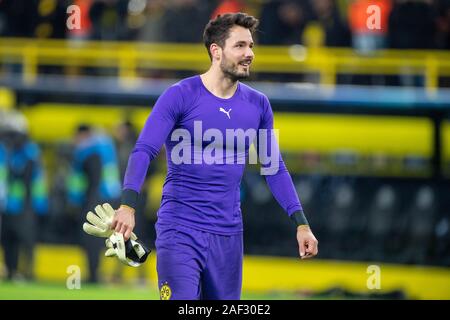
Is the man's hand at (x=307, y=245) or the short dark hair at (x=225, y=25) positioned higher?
the short dark hair at (x=225, y=25)

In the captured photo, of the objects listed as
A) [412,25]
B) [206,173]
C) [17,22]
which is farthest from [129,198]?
[17,22]

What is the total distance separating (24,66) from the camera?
18.3 m

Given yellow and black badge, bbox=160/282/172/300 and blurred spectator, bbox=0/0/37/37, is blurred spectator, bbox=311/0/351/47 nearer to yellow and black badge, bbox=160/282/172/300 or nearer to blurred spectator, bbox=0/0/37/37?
blurred spectator, bbox=0/0/37/37

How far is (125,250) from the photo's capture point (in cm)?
696

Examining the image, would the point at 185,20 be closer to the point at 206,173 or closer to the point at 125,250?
the point at 206,173

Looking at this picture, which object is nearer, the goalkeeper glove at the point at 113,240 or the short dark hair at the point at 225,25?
the goalkeeper glove at the point at 113,240

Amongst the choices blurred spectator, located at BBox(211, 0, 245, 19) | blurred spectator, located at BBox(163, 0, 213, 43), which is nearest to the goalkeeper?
blurred spectator, located at BBox(211, 0, 245, 19)

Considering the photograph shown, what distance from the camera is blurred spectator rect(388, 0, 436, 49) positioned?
53.9 ft

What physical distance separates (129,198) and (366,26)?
388 inches

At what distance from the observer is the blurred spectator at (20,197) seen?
52.9 feet

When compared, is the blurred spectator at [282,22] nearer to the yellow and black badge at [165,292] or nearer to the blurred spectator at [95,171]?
the blurred spectator at [95,171]

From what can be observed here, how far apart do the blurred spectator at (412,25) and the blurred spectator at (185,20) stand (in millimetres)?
2533

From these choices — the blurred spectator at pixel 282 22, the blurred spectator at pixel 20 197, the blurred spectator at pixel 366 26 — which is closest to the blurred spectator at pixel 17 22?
the blurred spectator at pixel 20 197
